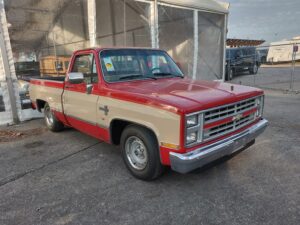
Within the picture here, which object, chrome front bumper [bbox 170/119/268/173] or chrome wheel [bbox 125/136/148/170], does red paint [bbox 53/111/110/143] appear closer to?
chrome wheel [bbox 125/136/148/170]

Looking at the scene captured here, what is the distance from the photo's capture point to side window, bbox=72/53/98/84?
13.7ft

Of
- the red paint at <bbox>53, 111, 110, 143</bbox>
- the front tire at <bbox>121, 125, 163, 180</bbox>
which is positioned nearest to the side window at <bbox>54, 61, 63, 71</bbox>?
the red paint at <bbox>53, 111, 110, 143</bbox>

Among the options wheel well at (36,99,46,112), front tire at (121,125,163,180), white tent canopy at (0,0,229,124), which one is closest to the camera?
front tire at (121,125,163,180)

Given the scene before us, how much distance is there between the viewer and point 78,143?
5422mm

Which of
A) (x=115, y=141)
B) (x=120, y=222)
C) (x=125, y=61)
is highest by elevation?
(x=125, y=61)

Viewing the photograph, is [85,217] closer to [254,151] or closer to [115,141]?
[115,141]

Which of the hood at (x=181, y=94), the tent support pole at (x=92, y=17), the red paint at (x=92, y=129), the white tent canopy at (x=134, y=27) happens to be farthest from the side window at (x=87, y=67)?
the white tent canopy at (x=134, y=27)

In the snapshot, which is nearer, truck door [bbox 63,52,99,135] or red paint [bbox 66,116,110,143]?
red paint [bbox 66,116,110,143]

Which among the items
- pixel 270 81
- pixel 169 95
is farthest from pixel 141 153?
pixel 270 81

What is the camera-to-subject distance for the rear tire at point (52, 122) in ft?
19.7

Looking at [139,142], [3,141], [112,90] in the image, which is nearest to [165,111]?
[139,142]

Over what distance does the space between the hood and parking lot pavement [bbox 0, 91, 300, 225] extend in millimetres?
886

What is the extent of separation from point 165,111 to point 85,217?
1.54 meters

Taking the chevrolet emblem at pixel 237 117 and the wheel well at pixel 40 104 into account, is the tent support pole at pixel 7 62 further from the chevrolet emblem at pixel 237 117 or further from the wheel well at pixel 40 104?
the chevrolet emblem at pixel 237 117
